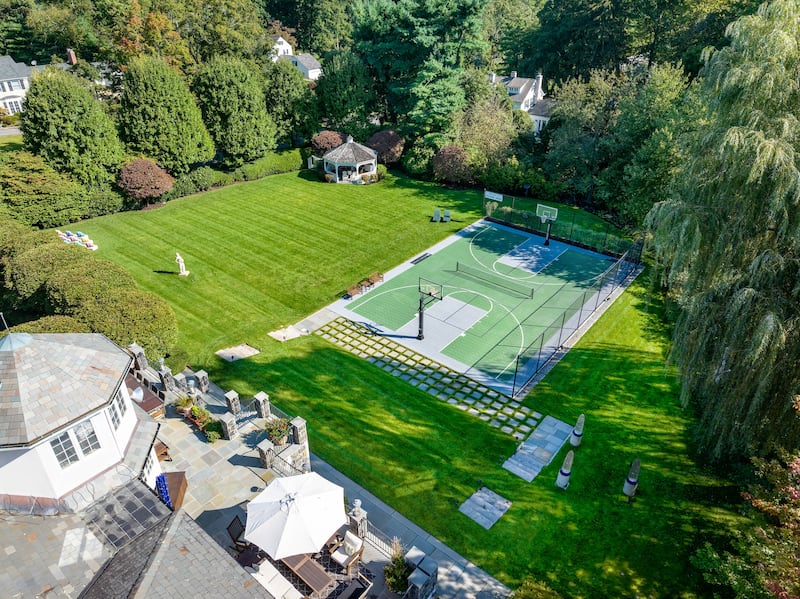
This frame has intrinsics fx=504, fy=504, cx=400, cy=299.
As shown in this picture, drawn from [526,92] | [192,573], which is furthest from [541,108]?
[192,573]

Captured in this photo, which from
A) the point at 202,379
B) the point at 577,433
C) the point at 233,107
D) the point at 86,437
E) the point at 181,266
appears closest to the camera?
the point at 86,437

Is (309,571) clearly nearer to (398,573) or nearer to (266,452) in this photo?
(398,573)

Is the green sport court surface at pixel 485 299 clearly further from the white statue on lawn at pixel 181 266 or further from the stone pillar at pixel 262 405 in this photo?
the white statue on lawn at pixel 181 266

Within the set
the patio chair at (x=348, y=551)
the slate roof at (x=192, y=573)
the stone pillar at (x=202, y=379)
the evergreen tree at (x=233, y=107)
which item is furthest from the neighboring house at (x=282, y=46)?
the slate roof at (x=192, y=573)

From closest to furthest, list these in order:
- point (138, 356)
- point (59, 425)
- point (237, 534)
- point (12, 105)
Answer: point (59, 425) → point (237, 534) → point (138, 356) → point (12, 105)

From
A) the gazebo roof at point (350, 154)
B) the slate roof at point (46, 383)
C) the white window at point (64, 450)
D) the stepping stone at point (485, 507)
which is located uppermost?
the gazebo roof at point (350, 154)

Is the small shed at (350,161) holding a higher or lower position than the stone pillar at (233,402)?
higher

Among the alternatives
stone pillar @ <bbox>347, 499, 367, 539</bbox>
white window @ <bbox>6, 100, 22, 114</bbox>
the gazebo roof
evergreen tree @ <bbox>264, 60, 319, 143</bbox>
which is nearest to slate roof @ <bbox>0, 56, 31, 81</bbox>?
white window @ <bbox>6, 100, 22, 114</bbox>
